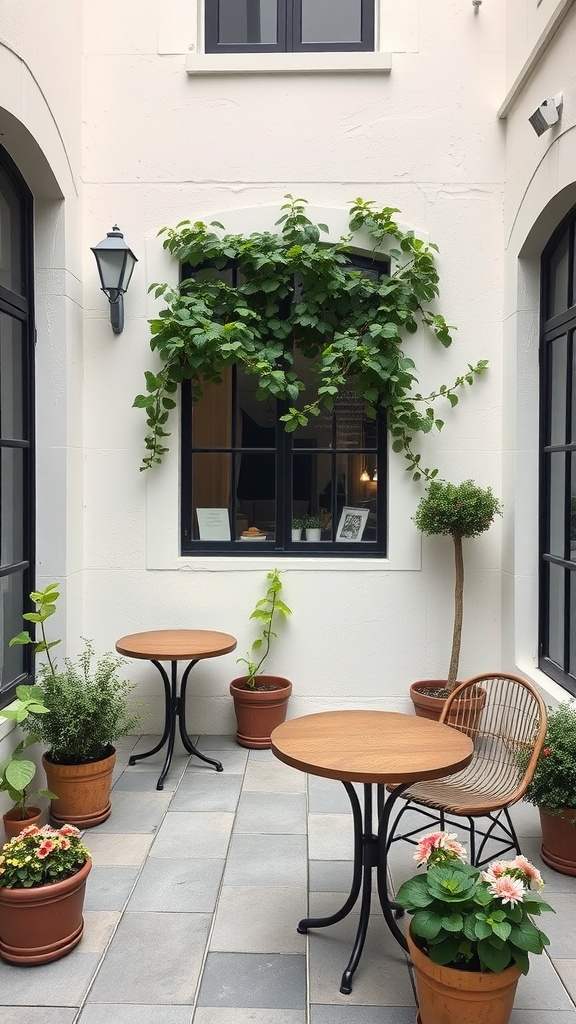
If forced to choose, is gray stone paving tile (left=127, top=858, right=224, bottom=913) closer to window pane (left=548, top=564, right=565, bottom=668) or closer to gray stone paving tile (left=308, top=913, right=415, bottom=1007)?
gray stone paving tile (left=308, top=913, right=415, bottom=1007)

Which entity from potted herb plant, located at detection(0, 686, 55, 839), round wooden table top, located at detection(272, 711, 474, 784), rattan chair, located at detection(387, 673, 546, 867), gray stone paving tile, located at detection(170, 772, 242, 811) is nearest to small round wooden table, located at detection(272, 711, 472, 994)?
round wooden table top, located at detection(272, 711, 474, 784)

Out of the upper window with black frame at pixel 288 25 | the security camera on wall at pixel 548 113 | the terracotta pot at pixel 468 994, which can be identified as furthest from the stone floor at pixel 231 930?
the upper window with black frame at pixel 288 25

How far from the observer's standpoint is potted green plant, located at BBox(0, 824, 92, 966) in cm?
229

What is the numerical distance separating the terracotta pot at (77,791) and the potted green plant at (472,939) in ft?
5.81

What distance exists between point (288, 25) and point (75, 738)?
418cm

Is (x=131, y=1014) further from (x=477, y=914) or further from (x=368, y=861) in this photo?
(x=477, y=914)

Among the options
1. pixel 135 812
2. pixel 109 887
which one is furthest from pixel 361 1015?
pixel 135 812

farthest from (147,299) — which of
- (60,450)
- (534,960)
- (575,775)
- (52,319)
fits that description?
(534,960)

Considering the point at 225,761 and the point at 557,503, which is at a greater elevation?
the point at 557,503

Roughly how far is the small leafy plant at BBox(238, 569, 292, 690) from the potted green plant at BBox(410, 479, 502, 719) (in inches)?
34.2

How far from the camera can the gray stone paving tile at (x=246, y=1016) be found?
206 centimetres

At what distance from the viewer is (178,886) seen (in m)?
2.79

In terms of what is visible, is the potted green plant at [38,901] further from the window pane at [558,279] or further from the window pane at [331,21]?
the window pane at [331,21]

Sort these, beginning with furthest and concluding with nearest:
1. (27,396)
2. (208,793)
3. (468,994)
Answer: (27,396) < (208,793) < (468,994)
